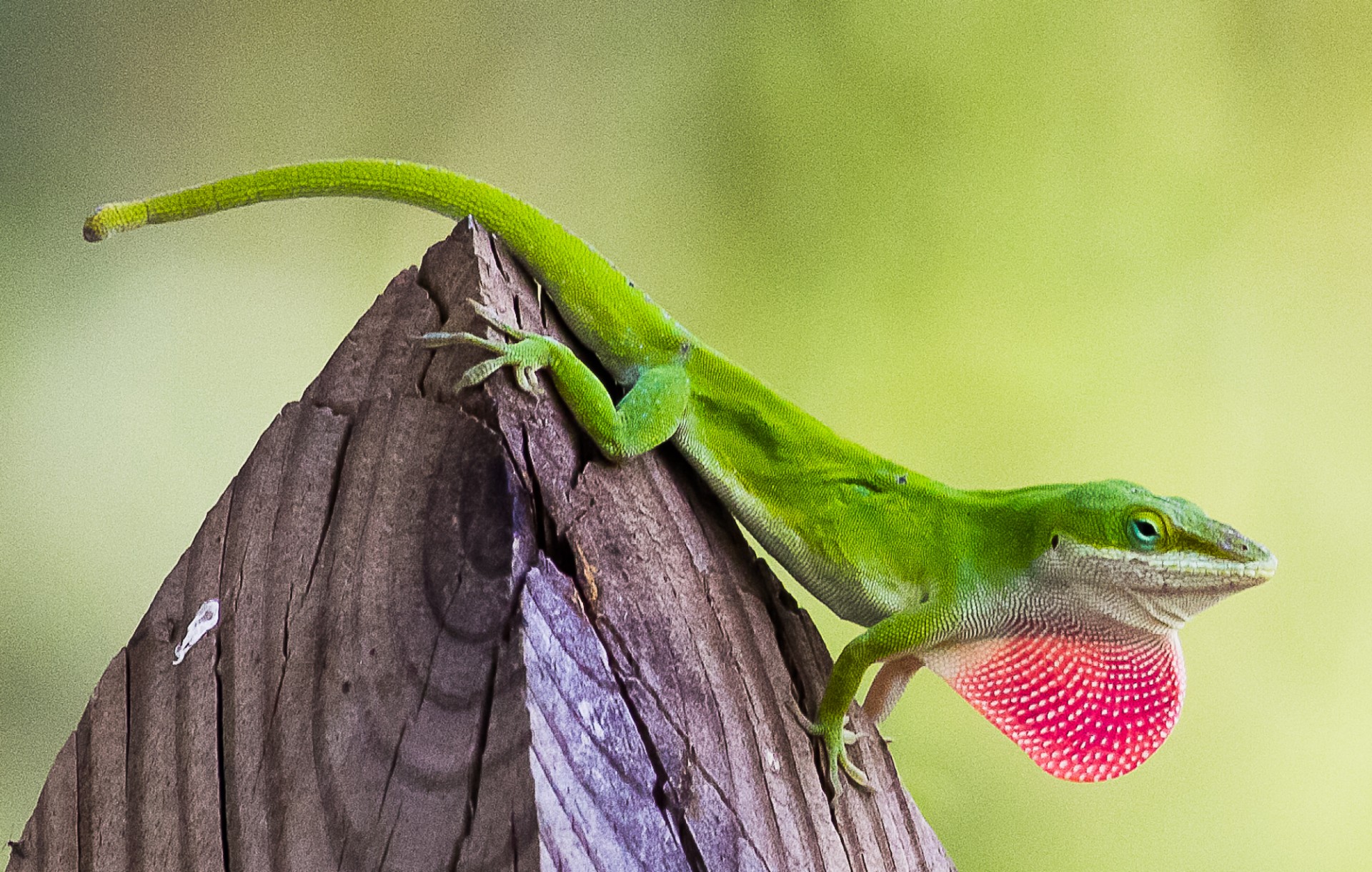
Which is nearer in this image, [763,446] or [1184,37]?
[763,446]

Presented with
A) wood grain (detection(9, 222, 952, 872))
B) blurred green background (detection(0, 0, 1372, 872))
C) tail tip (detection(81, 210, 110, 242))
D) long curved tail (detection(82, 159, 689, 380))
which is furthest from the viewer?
blurred green background (detection(0, 0, 1372, 872))

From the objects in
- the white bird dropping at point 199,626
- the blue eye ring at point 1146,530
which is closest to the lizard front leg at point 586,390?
the white bird dropping at point 199,626

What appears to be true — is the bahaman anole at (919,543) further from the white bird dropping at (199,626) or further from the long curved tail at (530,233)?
the white bird dropping at (199,626)

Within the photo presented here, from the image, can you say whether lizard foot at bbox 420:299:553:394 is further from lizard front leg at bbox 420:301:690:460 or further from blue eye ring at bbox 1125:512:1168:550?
blue eye ring at bbox 1125:512:1168:550

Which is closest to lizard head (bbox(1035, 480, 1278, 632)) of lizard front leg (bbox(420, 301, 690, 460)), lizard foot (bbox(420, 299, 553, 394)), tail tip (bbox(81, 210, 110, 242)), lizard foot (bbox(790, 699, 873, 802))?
lizard foot (bbox(790, 699, 873, 802))

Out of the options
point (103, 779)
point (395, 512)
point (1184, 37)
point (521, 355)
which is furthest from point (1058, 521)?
point (1184, 37)

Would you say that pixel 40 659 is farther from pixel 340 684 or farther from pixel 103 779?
pixel 340 684
